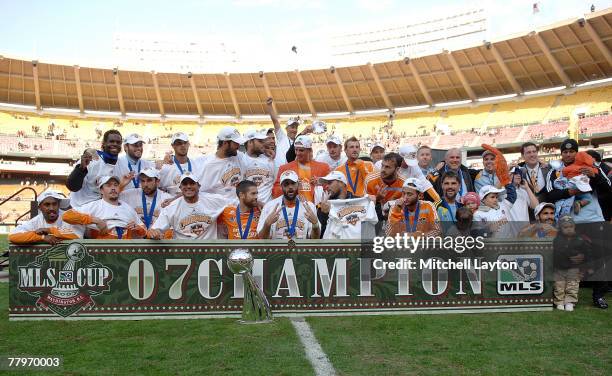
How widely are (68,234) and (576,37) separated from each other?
102 ft

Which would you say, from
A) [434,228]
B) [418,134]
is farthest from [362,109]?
[434,228]

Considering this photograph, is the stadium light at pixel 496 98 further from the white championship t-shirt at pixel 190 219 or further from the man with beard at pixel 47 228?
the man with beard at pixel 47 228

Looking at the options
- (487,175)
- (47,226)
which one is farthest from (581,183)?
(47,226)

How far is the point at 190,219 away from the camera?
18.9 ft

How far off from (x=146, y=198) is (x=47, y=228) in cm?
146

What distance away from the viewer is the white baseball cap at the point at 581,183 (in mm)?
6383

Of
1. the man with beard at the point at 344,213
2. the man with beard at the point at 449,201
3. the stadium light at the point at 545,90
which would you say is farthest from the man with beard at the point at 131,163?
the stadium light at the point at 545,90

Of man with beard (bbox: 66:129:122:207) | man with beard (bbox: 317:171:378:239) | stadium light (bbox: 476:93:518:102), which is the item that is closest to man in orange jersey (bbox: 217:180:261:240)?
man with beard (bbox: 317:171:378:239)

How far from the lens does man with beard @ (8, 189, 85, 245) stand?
4.98 metres

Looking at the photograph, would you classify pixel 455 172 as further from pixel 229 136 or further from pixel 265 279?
pixel 265 279

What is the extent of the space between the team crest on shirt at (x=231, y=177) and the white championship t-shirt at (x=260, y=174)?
166mm

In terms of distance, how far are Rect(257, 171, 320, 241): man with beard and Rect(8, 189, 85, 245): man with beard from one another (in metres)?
1.90

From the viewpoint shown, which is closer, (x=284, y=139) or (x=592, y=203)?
(x=592, y=203)

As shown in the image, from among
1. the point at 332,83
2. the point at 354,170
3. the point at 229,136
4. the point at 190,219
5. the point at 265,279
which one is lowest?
the point at 265,279
